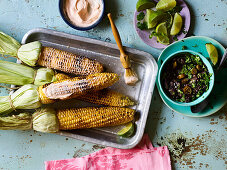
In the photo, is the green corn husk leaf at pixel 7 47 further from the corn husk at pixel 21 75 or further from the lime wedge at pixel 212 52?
the lime wedge at pixel 212 52

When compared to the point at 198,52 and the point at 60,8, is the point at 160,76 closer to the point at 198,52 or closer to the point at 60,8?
the point at 198,52

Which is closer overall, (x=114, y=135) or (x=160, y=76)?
(x=160, y=76)

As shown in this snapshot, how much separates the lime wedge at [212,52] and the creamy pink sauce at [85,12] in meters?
0.77

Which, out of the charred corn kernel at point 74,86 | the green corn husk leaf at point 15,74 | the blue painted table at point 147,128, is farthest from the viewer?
the blue painted table at point 147,128

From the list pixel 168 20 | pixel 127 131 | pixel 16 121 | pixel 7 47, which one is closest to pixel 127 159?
pixel 127 131

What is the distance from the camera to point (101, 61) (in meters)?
1.75

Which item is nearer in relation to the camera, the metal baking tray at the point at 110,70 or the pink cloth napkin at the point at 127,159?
the metal baking tray at the point at 110,70

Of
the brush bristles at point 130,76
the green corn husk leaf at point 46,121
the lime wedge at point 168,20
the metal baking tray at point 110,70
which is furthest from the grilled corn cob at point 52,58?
the lime wedge at point 168,20

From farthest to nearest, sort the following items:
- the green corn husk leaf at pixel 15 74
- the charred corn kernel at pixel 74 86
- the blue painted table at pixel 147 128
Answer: the blue painted table at pixel 147 128
the green corn husk leaf at pixel 15 74
the charred corn kernel at pixel 74 86

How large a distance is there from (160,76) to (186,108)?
33 centimetres

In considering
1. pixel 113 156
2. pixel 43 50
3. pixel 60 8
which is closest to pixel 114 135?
pixel 113 156

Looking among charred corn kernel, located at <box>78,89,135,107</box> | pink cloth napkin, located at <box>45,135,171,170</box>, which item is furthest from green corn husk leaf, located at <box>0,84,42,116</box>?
pink cloth napkin, located at <box>45,135,171,170</box>

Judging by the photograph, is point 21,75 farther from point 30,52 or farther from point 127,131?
point 127,131

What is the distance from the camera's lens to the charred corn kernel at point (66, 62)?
1.59 meters
